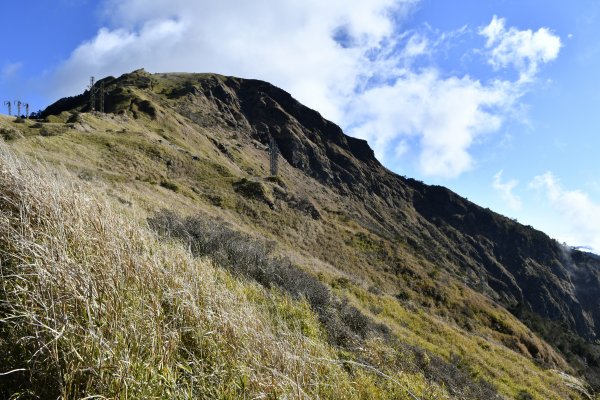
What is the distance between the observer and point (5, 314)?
12.1 ft

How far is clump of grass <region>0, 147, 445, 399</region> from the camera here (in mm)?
3338

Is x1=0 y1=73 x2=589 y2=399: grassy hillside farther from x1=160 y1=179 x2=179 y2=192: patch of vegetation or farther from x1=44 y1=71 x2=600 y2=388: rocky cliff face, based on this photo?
x1=44 y1=71 x2=600 y2=388: rocky cliff face

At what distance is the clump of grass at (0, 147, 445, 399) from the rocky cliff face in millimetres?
101016

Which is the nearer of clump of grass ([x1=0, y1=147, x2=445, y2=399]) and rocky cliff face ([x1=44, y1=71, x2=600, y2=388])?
clump of grass ([x1=0, y1=147, x2=445, y2=399])

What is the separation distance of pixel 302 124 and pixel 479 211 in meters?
75.6

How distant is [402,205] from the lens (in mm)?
137750

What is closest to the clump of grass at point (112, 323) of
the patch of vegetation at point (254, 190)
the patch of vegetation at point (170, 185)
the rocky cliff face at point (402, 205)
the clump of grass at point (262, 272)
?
the clump of grass at point (262, 272)

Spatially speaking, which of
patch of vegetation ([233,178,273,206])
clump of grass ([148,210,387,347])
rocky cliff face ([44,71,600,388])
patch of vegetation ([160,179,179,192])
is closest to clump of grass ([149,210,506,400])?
clump of grass ([148,210,387,347])

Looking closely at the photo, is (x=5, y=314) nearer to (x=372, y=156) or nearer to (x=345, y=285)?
(x=345, y=285)

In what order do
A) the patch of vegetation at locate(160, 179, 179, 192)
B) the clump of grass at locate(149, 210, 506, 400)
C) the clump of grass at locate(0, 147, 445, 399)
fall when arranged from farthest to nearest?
the patch of vegetation at locate(160, 179, 179, 192), the clump of grass at locate(149, 210, 506, 400), the clump of grass at locate(0, 147, 445, 399)

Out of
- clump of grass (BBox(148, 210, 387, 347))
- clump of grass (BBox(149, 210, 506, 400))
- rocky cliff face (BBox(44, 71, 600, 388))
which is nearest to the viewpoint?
clump of grass (BBox(149, 210, 506, 400))

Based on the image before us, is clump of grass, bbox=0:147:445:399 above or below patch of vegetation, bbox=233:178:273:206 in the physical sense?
below

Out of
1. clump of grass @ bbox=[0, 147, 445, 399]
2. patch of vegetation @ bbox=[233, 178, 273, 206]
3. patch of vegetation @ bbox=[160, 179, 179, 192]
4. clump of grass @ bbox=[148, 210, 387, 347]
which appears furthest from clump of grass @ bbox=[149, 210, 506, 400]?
patch of vegetation @ bbox=[233, 178, 273, 206]

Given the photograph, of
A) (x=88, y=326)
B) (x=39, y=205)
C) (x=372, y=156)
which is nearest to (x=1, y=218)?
(x=39, y=205)
